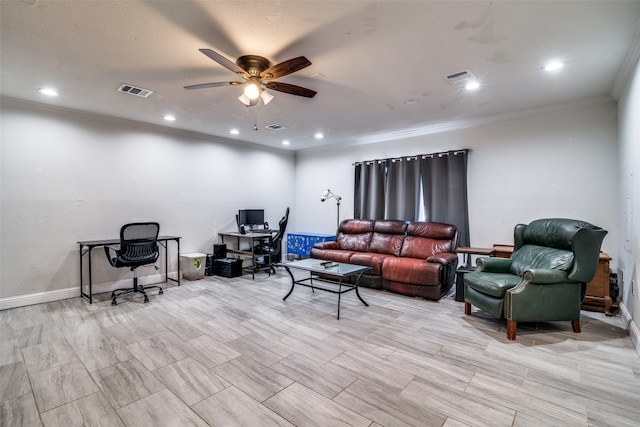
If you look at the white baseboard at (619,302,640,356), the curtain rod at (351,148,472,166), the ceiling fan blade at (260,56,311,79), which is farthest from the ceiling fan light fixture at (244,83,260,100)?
the white baseboard at (619,302,640,356)

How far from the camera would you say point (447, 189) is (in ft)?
16.0

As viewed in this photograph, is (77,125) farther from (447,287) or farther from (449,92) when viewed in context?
(447,287)

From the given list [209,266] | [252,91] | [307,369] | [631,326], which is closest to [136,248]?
[209,266]

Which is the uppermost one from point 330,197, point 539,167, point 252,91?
point 252,91

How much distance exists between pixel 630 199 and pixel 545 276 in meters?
1.19

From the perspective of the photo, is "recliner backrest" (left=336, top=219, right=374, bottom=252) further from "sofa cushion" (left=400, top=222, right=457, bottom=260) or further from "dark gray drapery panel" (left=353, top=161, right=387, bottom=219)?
"sofa cushion" (left=400, top=222, right=457, bottom=260)

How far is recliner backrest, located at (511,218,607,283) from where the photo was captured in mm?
2807

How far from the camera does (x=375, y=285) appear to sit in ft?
14.8

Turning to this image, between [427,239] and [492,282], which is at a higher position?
[427,239]

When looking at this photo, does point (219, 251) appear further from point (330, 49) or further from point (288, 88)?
point (330, 49)

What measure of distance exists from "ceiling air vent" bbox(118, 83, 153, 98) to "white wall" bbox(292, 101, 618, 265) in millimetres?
4002

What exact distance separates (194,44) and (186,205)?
335 cm

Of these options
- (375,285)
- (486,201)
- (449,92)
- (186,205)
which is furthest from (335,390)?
(186,205)

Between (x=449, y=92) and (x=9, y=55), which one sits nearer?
(x=9, y=55)
